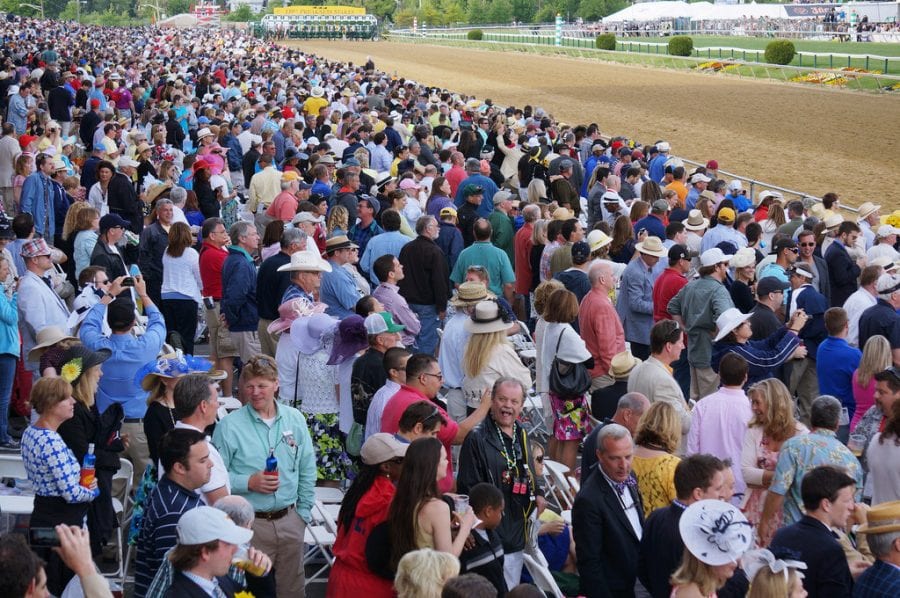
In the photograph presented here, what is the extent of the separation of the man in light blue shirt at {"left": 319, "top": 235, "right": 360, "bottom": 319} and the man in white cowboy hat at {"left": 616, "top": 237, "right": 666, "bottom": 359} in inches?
108

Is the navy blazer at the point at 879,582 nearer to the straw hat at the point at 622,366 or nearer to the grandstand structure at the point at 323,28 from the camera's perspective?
the straw hat at the point at 622,366

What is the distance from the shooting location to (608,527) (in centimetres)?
610

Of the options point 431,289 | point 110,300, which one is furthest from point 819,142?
point 110,300

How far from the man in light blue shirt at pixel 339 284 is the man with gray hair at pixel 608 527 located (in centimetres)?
456

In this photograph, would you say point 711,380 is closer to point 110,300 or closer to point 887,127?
point 110,300

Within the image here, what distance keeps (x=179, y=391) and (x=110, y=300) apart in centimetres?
293

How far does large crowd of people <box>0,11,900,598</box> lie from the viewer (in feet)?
18.4

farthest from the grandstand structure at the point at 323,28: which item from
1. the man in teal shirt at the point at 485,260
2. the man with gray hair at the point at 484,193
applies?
the man in teal shirt at the point at 485,260

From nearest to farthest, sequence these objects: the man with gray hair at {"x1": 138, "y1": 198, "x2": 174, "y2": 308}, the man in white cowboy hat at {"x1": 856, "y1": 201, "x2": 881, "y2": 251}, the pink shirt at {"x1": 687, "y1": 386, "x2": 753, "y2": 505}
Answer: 1. the pink shirt at {"x1": 687, "y1": 386, "x2": 753, "y2": 505}
2. the man with gray hair at {"x1": 138, "y1": 198, "x2": 174, "y2": 308}
3. the man in white cowboy hat at {"x1": 856, "y1": 201, "x2": 881, "y2": 251}

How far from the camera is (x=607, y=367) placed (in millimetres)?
9562

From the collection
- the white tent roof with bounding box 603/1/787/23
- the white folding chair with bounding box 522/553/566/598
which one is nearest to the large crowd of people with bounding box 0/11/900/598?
the white folding chair with bounding box 522/553/566/598

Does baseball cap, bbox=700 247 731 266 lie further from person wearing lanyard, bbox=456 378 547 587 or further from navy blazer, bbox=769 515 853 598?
navy blazer, bbox=769 515 853 598

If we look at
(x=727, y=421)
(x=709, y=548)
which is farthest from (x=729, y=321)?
(x=709, y=548)

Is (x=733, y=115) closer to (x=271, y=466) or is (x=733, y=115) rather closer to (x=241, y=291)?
(x=241, y=291)
